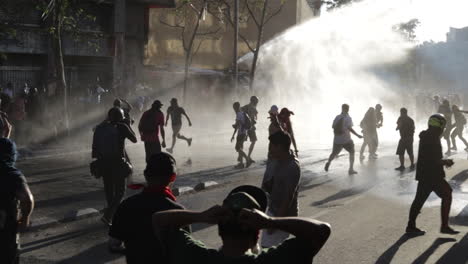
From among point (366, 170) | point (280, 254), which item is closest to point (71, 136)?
point (366, 170)

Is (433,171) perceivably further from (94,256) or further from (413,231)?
(94,256)

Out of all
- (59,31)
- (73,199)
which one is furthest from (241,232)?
(59,31)

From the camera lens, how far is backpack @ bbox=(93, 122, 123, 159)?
9.58 metres

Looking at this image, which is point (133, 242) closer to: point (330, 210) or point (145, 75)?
point (330, 210)

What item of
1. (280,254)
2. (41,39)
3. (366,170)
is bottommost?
(366,170)

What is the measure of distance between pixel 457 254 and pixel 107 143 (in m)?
4.49

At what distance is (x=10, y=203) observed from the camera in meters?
5.64

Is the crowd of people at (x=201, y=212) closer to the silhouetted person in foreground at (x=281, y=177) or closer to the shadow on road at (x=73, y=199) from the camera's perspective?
the silhouetted person in foreground at (x=281, y=177)

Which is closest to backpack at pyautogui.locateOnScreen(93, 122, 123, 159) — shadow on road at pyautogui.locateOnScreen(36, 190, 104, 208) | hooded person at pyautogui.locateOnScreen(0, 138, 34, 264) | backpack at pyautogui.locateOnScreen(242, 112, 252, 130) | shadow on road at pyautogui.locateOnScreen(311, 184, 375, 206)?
shadow on road at pyautogui.locateOnScreen(36, 190, 104, 208)

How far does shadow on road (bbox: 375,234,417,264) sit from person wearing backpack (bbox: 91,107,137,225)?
11.2 ft

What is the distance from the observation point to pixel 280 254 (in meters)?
3.05

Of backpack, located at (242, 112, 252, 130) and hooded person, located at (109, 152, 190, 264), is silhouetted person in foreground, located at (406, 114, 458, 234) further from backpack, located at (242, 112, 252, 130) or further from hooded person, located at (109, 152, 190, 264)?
backpack, located at (242, 112, 252, 130)

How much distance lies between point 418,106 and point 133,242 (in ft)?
119

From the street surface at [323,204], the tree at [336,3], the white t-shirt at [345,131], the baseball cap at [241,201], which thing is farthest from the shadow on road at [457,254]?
the tree at [336,3]
